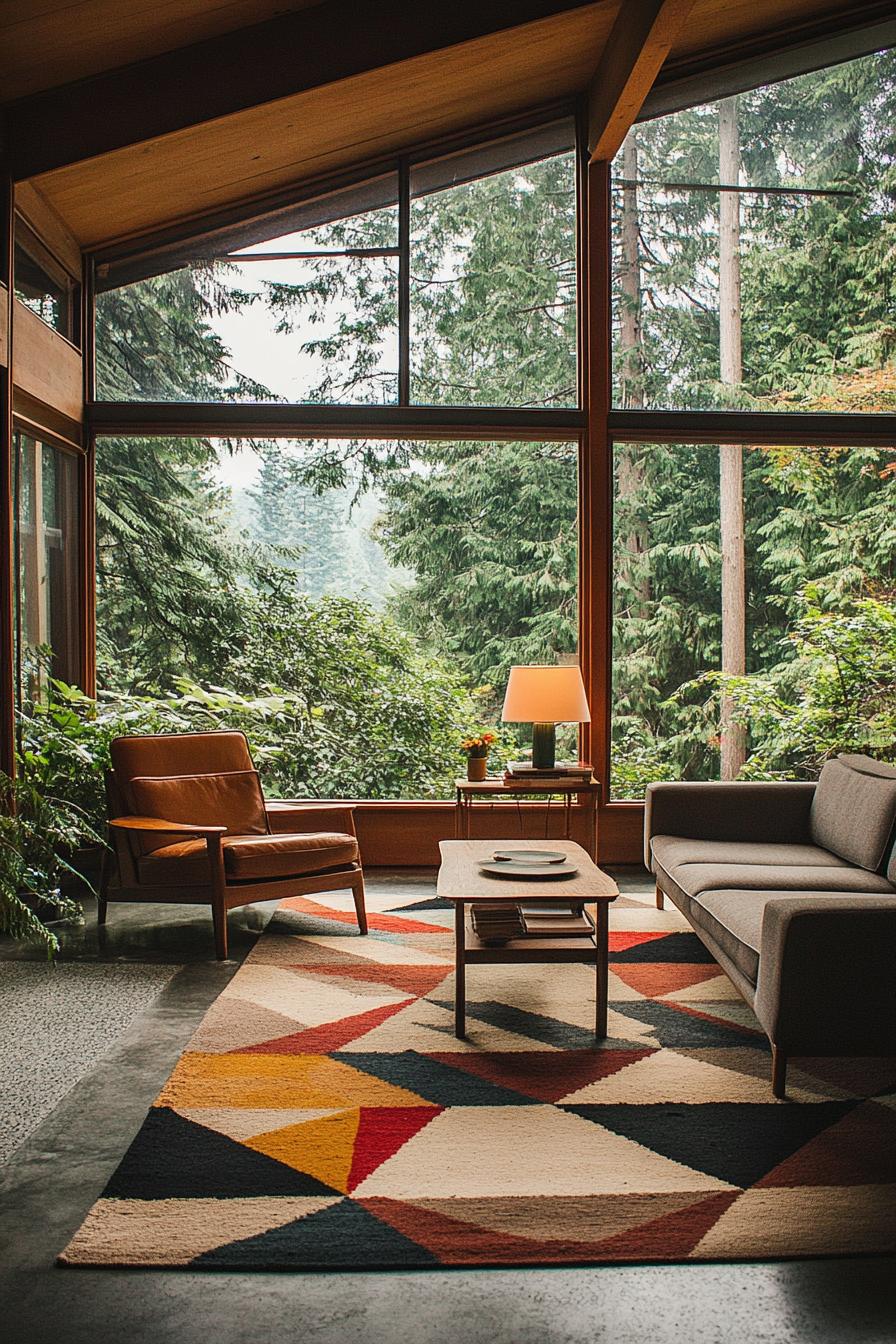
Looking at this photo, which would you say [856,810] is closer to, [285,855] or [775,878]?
[775,878]

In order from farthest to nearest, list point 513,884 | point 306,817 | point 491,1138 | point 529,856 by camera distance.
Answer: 1. point 306,817
2. point 529,856
3. point 513,884
4. point 491,1138

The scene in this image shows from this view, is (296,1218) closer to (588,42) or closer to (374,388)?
(374,388)

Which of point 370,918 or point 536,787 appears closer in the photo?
point 370,918

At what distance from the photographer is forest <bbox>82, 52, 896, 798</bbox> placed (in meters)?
6.15

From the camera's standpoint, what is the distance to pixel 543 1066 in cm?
325

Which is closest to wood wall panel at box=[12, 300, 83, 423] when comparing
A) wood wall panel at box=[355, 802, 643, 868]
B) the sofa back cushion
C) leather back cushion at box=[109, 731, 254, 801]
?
leather back cushion at box=[109, 731, 254, 801]

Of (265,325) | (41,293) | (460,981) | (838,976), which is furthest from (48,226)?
(838,976)

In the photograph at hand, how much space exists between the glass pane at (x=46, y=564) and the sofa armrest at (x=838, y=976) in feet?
12.3

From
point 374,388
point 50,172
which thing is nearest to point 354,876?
point 374,388

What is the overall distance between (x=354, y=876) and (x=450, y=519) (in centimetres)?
234

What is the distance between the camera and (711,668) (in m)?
6.35

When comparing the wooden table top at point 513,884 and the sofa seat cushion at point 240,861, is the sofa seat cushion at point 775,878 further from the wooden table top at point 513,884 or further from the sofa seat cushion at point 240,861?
the sofa seat cushion at point 240,861

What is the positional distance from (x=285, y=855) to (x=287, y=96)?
10.6ft

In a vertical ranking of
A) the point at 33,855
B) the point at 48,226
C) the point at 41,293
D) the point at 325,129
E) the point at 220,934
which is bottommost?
the point at 220,934
